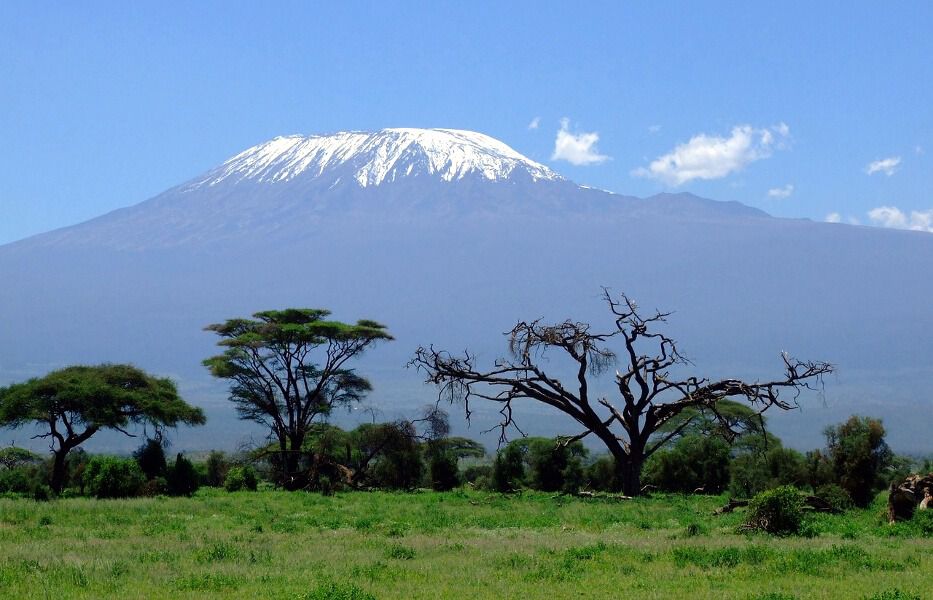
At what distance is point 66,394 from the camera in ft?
124

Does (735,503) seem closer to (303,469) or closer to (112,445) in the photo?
(303,469)

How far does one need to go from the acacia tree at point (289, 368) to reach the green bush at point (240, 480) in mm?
2707

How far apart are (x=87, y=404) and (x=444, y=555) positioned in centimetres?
2253

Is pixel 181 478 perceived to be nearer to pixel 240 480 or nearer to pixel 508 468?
pixel 240 480

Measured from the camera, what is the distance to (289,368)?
4581 cm

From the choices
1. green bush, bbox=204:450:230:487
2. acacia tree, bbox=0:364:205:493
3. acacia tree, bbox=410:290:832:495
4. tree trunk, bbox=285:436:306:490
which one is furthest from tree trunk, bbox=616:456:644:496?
green bush, bbox=204:450:230:487

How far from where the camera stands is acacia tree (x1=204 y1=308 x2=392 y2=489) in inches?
1802

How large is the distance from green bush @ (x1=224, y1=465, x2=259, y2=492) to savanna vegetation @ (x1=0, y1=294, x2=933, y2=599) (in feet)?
0.25

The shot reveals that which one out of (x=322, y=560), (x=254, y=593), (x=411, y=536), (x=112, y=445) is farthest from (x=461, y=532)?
(x=112, y=445)

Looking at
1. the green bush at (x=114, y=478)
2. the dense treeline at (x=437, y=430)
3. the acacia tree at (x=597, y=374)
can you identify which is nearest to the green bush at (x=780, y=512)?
the dense treeline at (x=437, y=430)

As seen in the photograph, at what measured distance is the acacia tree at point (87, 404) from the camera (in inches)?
1506

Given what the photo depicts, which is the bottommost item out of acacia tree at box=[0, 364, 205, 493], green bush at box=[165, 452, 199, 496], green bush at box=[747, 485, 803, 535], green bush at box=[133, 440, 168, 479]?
green bush at box=[747, 485, 803, 535]

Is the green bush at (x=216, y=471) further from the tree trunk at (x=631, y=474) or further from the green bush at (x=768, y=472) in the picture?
the green bush at (x=768, y=472)

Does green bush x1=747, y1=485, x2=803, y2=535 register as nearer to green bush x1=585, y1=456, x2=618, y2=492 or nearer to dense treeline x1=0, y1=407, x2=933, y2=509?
dense treeline x1=0, y1=407, x2=933, y2=509
